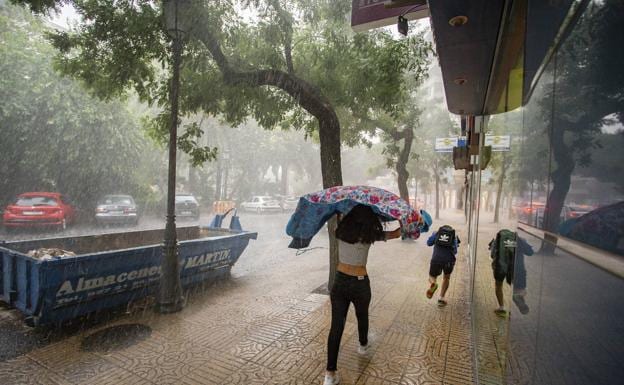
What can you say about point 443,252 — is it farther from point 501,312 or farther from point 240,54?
point 240,54

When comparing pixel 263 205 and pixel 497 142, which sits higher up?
pixel 497 142

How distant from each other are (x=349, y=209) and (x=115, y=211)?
54.1ft

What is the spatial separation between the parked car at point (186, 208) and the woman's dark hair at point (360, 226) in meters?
19.7

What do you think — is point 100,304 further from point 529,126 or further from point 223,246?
point 529,126

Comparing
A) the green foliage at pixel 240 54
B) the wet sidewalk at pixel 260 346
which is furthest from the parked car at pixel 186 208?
the wet sidewalk at pixel 260 346

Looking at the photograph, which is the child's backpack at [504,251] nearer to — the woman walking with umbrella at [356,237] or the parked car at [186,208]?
the woman walking with umbrella at [356,237]

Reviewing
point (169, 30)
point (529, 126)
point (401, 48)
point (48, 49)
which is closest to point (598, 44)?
point (529, 126)

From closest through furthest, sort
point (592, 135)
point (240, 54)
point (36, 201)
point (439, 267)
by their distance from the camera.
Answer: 1. point (592, 135)
2. point (439, 267)
3. point (240, 54)
4. point (36, 201)

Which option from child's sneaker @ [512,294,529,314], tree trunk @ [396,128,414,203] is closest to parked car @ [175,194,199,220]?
tree trunk @ [396,128,414,203]

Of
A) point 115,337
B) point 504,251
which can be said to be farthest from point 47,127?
point 504,251

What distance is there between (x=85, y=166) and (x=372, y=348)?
19.2 meters

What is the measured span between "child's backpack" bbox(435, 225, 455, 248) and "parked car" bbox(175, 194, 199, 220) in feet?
60.7

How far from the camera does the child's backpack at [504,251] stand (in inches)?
140

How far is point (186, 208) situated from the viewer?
22.0 meters
